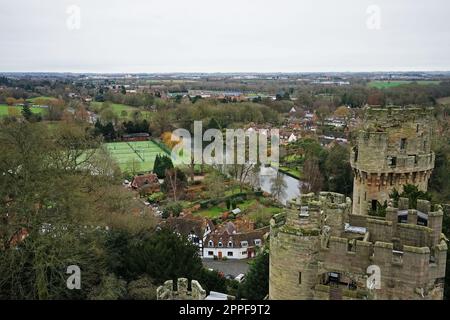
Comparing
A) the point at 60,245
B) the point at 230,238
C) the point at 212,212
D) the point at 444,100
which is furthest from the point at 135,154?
the point at 444,100

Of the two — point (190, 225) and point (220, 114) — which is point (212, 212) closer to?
point (190, 225)

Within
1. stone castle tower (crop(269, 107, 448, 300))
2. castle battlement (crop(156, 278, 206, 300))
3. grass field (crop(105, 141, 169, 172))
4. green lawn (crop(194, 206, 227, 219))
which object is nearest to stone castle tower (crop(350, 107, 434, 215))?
stone castle tower (crop(269, 107, 448, 300))

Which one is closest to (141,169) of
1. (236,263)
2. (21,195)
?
(236,263)

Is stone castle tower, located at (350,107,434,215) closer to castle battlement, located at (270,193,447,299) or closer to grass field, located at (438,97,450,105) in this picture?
castle battlement, located at (270,193,447,299)

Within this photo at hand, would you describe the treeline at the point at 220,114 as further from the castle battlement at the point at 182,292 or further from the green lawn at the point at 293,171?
the castle battlement at the point at 182,292

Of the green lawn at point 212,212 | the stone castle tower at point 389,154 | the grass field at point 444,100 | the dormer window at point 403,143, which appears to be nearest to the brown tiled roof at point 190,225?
the green lawn at point 212,212

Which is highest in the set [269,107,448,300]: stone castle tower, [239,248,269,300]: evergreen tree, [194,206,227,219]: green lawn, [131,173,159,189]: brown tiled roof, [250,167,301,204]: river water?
[269,107,448,300]: stone castle tower

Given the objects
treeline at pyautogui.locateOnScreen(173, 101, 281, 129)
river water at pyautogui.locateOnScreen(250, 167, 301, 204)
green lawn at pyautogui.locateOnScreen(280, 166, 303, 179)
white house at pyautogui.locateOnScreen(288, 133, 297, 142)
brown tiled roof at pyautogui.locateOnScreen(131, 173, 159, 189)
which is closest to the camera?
river water at pyautogui.locateOnScreen(250, 167, 301, 204)
